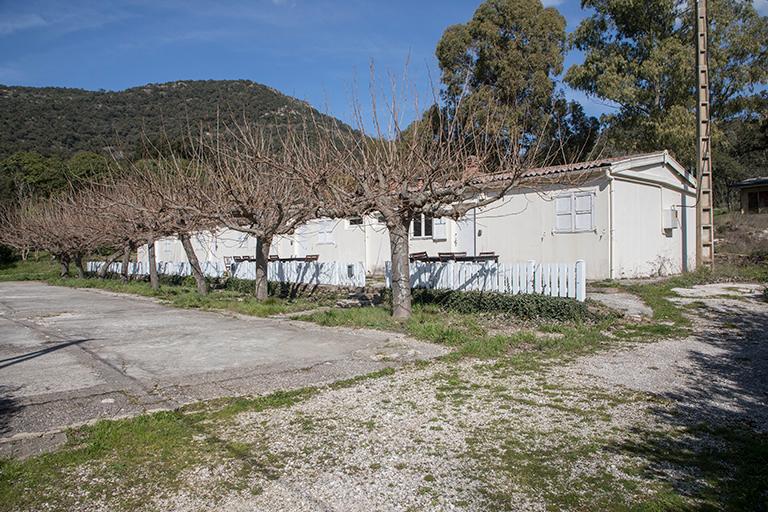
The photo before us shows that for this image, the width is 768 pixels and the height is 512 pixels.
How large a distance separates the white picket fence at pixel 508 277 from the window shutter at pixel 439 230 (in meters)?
6.32

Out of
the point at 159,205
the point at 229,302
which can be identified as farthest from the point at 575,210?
the point at 159,205

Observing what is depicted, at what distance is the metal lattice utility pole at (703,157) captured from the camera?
55.8 feet

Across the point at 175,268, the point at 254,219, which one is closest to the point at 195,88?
the point at 175,268

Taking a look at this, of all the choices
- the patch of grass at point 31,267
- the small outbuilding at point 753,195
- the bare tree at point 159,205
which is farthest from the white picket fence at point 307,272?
the small outbuilding at point 753,195

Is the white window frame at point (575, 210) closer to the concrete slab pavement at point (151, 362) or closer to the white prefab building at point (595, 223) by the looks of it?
the white prefab building at point (595, 223)

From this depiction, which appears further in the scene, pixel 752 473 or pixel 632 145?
pixel 632 145

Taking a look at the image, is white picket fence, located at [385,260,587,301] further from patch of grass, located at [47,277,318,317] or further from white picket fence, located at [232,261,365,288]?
white picket fence, located at [232,261,365,288]

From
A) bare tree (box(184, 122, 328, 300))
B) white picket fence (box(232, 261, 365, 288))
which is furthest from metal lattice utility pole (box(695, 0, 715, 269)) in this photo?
bare tree (box(184, 122, 328, 300))

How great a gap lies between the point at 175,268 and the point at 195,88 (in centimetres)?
4851

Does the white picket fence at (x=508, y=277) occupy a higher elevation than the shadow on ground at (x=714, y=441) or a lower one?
higher

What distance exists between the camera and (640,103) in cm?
2403

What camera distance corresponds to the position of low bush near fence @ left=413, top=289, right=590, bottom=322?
9.32m

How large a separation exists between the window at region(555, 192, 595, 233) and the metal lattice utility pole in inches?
159

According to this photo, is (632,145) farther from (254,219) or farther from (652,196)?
(254,219)
